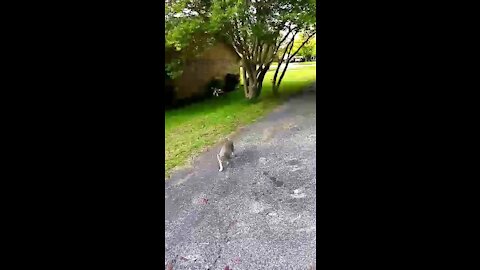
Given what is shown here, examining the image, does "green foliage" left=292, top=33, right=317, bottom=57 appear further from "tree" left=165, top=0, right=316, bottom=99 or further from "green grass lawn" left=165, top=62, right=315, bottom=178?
"green grass lawn" left=165, top=62, right=315, bottom=178

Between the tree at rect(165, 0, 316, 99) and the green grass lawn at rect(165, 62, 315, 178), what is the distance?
523 mm

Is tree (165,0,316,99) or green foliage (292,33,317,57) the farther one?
green foliage (292,33,317,57)

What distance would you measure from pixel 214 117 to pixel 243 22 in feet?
3.60

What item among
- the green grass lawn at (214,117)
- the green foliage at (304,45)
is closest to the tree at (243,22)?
the green foliage at (304,45)

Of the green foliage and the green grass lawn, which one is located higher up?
the green foliage

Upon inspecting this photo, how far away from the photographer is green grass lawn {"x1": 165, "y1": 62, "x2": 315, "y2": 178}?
3248 millimetres

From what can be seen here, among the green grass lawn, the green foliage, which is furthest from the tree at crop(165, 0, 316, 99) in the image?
the green grass lawn

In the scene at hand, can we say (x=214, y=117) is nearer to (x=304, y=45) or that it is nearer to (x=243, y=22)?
(x=243, y=22)

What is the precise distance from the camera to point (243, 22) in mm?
4168

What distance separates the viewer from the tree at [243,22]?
3934mm

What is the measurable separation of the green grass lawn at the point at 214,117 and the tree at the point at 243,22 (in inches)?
20.6
